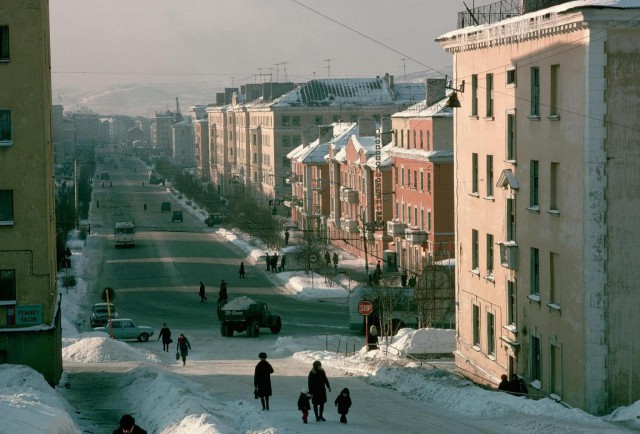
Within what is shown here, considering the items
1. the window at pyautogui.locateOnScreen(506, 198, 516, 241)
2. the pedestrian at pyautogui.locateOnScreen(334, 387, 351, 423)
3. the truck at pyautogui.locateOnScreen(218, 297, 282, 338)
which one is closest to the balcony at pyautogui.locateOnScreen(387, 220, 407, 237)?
the truck at pyautogui.locateOnScreen(218, 297, 282, 338)

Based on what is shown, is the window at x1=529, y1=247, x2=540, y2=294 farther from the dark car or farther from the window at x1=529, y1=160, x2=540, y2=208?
the dark car

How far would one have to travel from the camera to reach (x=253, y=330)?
2077 inches

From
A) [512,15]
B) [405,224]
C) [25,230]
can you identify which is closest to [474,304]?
[512,15]

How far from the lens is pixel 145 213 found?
426 feet

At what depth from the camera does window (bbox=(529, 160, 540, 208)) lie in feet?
104

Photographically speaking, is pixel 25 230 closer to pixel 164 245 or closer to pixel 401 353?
pixel 401 353

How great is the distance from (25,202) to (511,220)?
1281 centimetres

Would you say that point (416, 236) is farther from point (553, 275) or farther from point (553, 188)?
point (553, 188)

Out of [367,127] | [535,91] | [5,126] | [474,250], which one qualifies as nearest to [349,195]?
[367,127]

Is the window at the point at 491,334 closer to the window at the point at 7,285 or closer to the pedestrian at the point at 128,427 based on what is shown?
the window at the point at 7,285

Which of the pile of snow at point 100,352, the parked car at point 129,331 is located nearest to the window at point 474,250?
the pile of snow at point 100,352

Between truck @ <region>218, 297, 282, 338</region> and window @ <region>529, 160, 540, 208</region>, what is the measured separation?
74.0ft

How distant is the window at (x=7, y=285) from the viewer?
33.3 m

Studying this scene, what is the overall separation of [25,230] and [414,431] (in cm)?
1357
